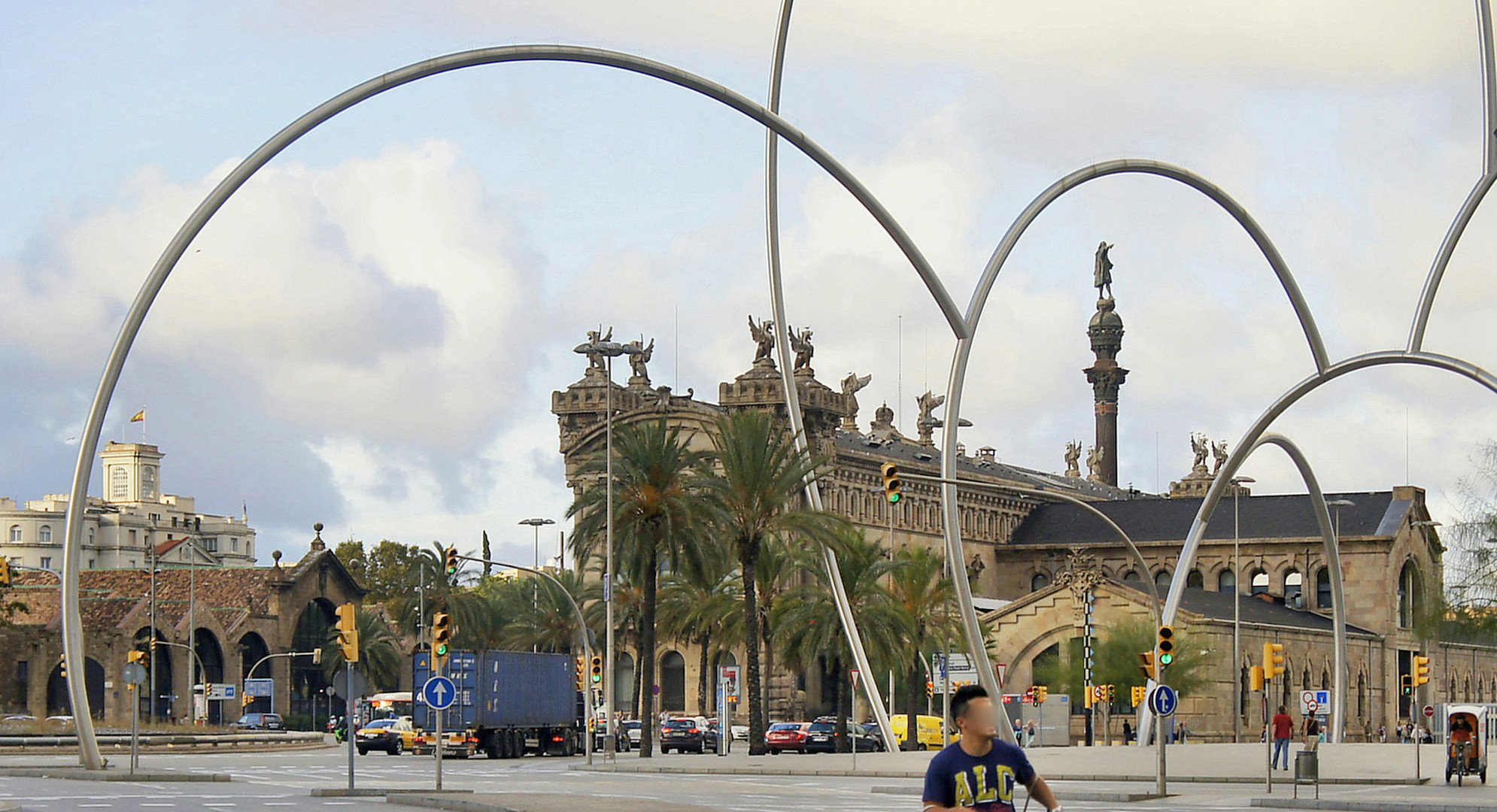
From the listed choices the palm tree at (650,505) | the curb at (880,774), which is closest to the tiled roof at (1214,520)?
the palm tree at (650,505)

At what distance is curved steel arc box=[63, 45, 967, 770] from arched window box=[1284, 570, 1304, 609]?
3322 inches

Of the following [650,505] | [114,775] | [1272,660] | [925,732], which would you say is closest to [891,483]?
[1272,660]

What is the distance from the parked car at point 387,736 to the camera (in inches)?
2554

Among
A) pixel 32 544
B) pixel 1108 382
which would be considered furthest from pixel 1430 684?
pixel 32 544

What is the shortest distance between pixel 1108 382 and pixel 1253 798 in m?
129

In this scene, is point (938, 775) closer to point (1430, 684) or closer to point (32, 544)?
point (1430, 684)

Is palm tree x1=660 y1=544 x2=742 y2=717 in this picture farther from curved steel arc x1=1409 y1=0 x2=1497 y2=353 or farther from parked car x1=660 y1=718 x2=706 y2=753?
curved steel arc x1=1409 y1=0 x2=1497 y2=353

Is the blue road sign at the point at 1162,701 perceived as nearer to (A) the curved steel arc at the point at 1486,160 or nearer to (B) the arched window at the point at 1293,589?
(A) the curved steel arc at the point at 1486,160

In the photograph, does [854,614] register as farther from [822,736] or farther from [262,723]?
A: [262,723]

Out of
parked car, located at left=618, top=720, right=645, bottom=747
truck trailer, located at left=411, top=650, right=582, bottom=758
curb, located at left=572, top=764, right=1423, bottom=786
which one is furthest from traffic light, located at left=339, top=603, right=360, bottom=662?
parked car, located at left=618, top=720, right=645, bottom=747

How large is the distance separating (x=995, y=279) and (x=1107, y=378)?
121283 millimetres

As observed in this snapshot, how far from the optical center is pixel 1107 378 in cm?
16038

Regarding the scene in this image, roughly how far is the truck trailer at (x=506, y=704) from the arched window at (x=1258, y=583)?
66.2m

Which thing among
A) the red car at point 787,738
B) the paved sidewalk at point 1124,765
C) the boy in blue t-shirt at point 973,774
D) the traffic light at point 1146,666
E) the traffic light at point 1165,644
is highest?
the boy in blue t-shirt at point 973,774
